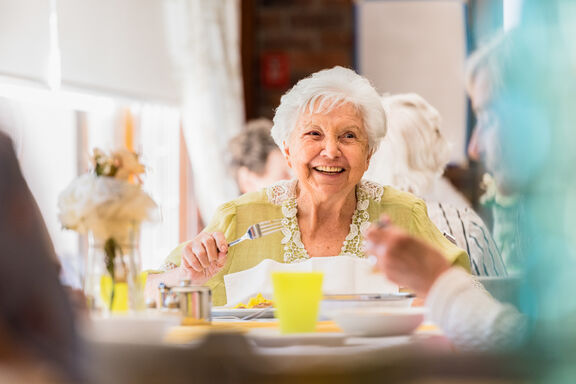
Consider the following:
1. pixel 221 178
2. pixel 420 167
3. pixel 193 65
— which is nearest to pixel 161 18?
pixel 193 65

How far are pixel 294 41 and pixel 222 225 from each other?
3.42 metres

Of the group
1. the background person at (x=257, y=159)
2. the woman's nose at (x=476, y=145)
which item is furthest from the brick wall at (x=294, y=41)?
the woman's nose at (x=476, y=145)

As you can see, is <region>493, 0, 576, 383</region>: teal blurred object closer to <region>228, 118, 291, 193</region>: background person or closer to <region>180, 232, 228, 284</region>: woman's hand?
<region>180, 232, 228, 284</region>: woman's hand

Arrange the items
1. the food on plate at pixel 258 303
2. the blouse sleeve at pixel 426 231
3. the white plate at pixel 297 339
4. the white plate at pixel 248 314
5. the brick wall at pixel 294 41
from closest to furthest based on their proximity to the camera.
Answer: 1. the white plate at pixel 297 339
2. the white plate at pixel 248 314
3. the food on plate at pixel 258 303
4. the blouse sleeve at pixel 426 231
5. the brick wall at pixel 294 41

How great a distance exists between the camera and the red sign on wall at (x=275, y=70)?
5.61 meters

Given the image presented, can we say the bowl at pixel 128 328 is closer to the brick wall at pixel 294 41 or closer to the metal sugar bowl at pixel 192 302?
the metal sugar bowl at pixel 192 302

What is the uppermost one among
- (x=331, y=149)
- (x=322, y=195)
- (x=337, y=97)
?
Result: (x=337, y=97)

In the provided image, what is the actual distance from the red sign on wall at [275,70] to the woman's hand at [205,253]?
11.8 ft

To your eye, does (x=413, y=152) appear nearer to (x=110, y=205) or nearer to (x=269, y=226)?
(x=269, y=226)

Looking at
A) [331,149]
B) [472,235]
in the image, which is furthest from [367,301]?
[472,235]

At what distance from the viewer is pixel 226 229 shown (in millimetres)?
2363

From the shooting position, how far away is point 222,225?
2.37 m

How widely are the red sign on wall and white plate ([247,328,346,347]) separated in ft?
14.5

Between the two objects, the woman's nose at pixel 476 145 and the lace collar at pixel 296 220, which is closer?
the woman's nose at pixel 476 145
